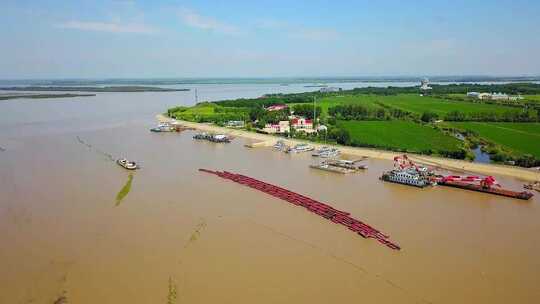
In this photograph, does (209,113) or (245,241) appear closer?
(245,241)

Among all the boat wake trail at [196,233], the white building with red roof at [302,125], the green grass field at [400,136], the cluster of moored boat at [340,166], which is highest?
the white building with red roof at [302,125]

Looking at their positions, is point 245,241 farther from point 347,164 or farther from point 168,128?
point 168,128

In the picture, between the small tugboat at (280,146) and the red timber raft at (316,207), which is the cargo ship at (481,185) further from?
the small tugboat at (280,146)

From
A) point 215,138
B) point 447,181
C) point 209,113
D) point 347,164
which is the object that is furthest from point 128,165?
point 209,113

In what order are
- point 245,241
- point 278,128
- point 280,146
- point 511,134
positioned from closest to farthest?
point 245,241, point 280,146, point 511,134, point 278,128

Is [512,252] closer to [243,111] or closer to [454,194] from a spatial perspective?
[454,194]

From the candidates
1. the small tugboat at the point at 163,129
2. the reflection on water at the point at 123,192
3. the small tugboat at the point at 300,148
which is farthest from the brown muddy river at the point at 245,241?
the small tugboat at the point at 163,129
